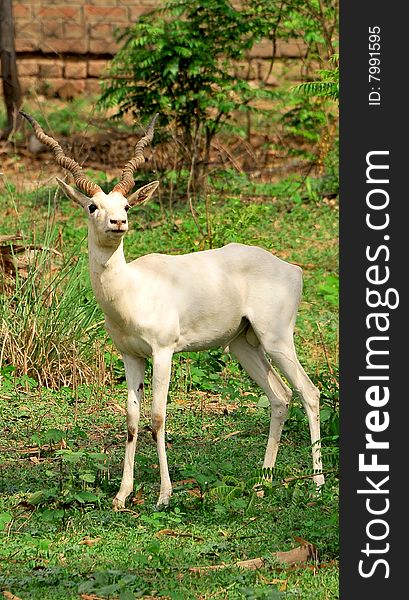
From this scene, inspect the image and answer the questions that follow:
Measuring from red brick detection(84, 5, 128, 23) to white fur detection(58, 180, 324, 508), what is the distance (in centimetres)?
1151

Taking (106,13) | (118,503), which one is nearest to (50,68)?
(106,13)

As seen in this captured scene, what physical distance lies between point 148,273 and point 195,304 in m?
0.32

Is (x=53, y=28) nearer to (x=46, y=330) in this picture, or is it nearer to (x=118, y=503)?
(x=46, y=330)

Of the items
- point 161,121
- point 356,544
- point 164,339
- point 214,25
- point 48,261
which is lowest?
point 356,544

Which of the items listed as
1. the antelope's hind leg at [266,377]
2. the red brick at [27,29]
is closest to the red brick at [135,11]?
the red brick at [27,29]

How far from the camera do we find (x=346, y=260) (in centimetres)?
489

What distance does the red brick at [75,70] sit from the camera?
59.4 feet

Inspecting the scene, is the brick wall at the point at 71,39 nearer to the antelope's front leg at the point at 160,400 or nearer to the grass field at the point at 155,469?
the grass field at the point at 155,469

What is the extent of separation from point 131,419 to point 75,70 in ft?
39.8

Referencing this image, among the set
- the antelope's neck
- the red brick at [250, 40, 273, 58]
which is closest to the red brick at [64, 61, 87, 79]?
the red brick at [250, 40, 273, 58]

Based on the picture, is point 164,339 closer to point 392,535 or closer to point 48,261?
point 392,535

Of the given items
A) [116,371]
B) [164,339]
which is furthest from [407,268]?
[116,371]

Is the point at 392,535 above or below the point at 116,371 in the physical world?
below

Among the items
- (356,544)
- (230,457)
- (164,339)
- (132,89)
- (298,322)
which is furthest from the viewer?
(132,89)
